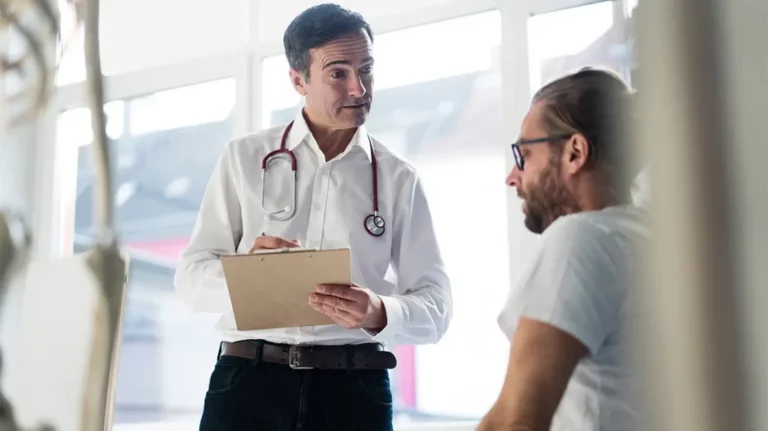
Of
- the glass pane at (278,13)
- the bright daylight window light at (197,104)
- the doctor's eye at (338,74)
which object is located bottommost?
the doctor's eye at (338,74)

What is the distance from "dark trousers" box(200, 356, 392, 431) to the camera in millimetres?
1374

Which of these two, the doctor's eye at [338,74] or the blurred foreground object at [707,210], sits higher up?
the doctor's eye at [338,74]

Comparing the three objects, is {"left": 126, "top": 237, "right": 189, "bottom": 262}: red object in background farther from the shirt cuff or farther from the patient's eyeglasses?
the patient's eyeglasses

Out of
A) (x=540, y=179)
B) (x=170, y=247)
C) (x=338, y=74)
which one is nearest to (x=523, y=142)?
(x=540, y=179)

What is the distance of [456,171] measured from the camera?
260 centimetres

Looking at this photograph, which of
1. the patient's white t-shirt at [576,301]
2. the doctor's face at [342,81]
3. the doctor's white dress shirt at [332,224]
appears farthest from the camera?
the doctor's face at [342,81]

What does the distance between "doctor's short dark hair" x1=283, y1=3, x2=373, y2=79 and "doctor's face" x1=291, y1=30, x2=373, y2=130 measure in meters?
0.01

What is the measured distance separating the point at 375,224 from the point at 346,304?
0.87ft

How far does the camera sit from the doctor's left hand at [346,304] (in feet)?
4.31

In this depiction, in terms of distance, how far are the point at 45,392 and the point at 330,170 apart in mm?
1288

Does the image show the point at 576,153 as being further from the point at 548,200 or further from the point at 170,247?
the point at 170,247

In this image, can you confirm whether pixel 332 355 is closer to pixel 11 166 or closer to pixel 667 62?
pixel 11 166

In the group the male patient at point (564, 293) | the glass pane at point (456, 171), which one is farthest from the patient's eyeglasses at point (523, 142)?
the glass pane at point (456, 171)

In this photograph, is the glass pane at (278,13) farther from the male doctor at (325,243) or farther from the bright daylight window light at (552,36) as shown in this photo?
the male doctor at (325,243)
